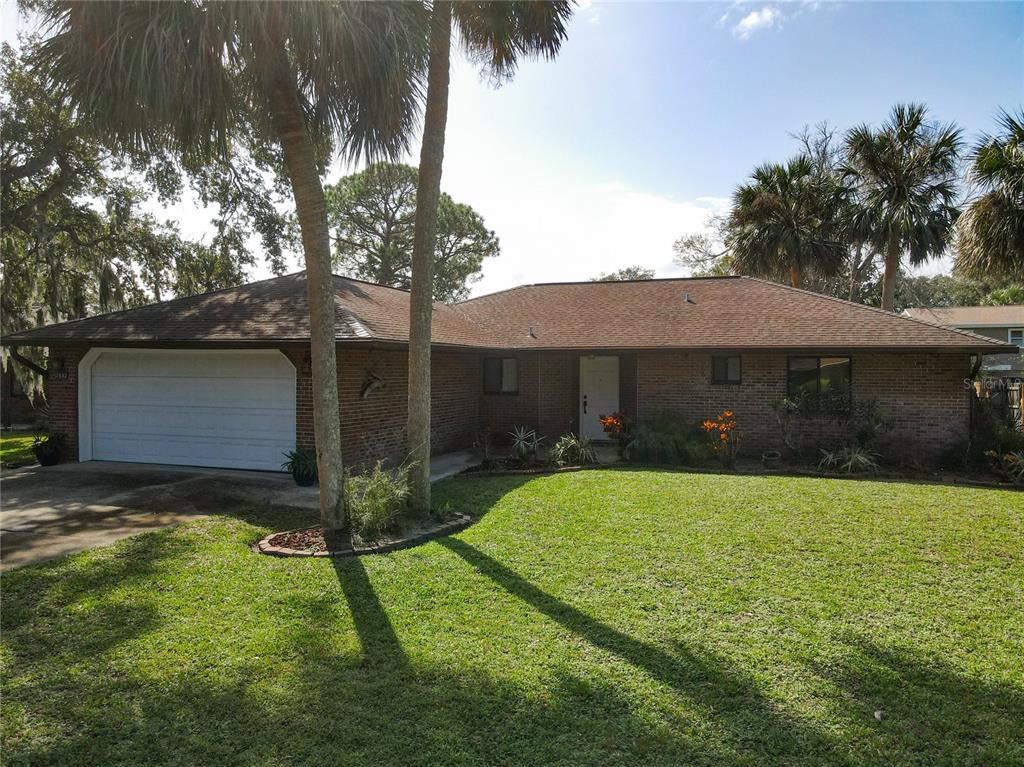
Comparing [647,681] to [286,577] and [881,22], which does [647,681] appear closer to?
[286,577]

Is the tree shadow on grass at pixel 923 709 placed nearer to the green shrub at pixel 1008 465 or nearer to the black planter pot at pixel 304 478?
the black planter pot at pixel 304 478

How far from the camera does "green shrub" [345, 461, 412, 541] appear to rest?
6.74 meters

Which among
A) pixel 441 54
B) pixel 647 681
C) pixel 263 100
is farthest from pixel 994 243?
pixel 263 100

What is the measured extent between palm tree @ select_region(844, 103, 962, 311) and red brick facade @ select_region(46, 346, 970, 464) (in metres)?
7.70

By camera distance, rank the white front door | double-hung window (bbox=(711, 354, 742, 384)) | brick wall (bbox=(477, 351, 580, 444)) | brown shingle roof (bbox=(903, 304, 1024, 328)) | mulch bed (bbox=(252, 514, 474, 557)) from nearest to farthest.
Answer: mulch bed (bbox=(252, 514, 474, 557)) < double-hung window (bbox=(711, 354, 742, 384)) < brick wall (bbox=(477, 351, 580, 444)) < the white front door < brown shingle roof (bbox=(903, 304, 1024, 328))

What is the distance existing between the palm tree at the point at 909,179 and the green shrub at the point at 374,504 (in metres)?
17.2

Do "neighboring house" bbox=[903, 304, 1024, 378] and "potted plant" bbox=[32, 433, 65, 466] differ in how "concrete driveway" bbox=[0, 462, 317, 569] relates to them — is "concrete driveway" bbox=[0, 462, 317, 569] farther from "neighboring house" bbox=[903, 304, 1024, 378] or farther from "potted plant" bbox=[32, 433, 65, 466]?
"neighboring house" bbox=[903, 304, 1024, 378]

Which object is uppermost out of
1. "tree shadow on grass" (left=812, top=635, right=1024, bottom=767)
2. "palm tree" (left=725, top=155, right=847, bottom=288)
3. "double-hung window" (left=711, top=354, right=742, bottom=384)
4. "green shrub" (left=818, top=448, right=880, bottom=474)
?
"palm tree" (left=725, top=155, right=847, bottom=288)

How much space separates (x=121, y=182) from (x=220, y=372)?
9.04 metres

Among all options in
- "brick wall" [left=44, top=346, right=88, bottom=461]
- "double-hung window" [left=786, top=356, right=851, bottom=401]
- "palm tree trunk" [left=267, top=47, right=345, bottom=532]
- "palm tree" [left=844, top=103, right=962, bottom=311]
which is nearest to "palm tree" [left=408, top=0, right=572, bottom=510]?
"palm tree trunk" [left=267, top=47, right=345, bottom=532]

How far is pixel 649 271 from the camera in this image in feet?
165

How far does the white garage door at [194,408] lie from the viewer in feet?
34.0

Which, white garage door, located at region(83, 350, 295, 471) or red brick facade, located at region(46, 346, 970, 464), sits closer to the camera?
red brick facade, located at region(46, 346, 970, 464)

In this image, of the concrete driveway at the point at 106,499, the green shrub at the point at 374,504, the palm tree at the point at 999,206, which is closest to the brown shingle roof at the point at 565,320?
the palm tree at the point at 999,206
